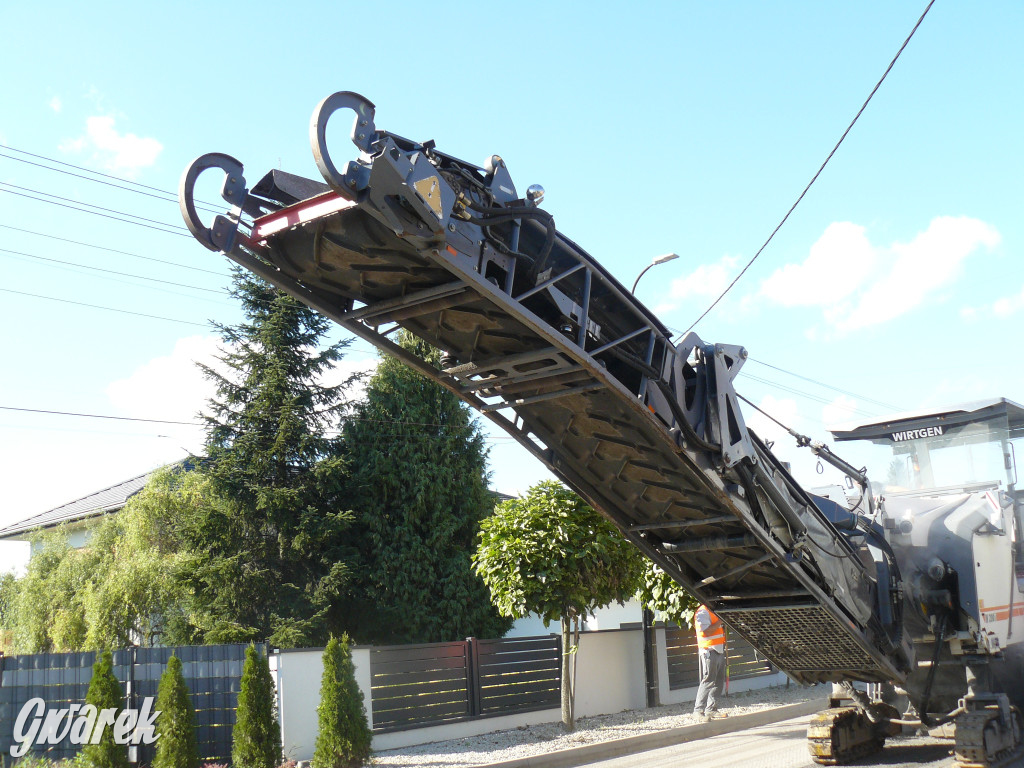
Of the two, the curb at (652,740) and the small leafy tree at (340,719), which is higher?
the small leafy tree at (340,719)

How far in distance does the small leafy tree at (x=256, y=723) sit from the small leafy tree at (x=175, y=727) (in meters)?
0.60

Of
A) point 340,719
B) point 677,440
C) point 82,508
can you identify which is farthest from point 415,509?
point 677,440

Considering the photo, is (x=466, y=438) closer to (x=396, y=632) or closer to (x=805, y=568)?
(x=396, y=632)

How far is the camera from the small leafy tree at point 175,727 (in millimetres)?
9453

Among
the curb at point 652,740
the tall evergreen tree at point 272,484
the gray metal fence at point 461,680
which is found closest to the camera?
the curb at point 652,740

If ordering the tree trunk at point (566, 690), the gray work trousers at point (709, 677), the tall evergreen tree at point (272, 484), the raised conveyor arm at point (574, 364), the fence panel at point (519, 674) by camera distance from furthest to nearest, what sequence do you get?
1. the tall evergreen tree at point (272, 484)
2. the fence panel at point (519, 674)
3. the gray work trousers at point (709, 677)
4. the tree trunk at point (566, 690)
5. the raised conveyor arm at point (574, 364)

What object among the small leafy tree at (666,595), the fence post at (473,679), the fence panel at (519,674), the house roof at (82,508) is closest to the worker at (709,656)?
the small leafy tree at (666,595)

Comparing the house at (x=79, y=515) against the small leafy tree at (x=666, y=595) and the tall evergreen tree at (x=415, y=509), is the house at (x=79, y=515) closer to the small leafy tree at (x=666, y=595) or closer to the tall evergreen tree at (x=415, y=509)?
the tall evergreen tree at (x=415, y=509)

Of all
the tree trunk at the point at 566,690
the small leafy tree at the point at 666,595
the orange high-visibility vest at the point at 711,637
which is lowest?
the tree trunk at the point at 566,690

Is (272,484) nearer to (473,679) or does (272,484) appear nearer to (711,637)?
(473,679)

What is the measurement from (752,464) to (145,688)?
8.57 meters

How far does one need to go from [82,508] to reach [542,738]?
2377 centimetres

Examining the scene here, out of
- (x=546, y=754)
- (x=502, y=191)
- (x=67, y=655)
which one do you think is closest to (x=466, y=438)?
(x=67, y=655)

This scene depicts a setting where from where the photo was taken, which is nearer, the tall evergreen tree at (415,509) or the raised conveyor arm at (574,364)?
the raised conveyor arm at (574,364)
